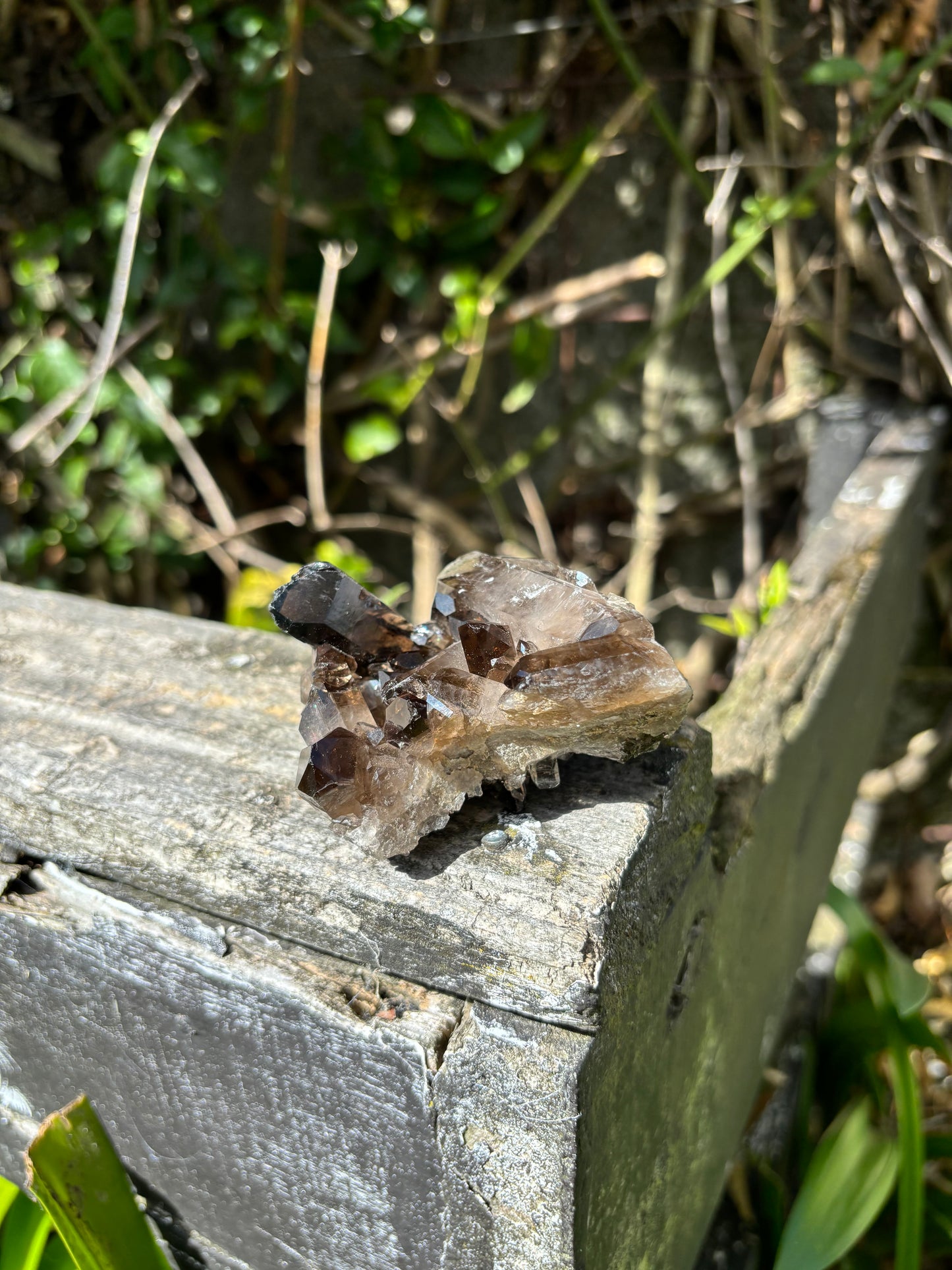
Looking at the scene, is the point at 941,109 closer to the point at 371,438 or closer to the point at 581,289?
the point at 581,289

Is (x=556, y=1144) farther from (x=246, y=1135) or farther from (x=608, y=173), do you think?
(x=608, y=173)

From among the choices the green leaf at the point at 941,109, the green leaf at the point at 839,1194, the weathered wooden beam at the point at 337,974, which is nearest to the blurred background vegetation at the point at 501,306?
the green leaf at the point at 941,109

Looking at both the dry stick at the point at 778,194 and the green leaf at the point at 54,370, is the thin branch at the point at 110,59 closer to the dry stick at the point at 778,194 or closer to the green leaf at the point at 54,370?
the green leaf at the point at 54,370

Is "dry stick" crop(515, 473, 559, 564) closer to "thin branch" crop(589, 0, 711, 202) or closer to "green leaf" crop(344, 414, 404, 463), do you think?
"green leaf" crop(344, 414, 404, 463)

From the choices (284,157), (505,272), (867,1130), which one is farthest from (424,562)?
(867,1130)

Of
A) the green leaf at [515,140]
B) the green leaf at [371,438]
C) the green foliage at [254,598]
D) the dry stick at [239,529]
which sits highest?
the green leaf at [515,140]

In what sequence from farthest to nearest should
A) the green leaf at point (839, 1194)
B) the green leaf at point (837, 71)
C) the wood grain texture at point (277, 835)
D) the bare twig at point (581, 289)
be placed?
the bare twig at point (581, 289) → the green leaf at point (837, 71) → the green leaf at point (839, 1194) → the wood grain texture at point (277, 835)
